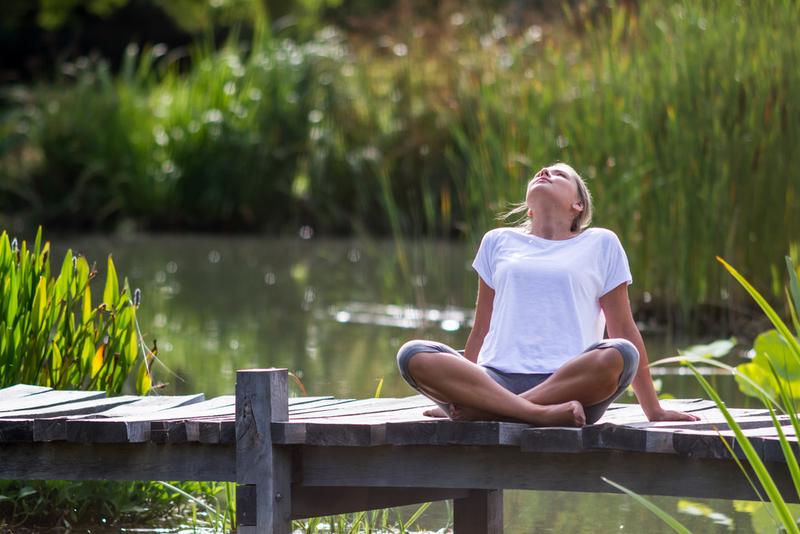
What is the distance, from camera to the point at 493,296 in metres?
3.79

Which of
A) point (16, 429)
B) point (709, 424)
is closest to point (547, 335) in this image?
point (709, 424)

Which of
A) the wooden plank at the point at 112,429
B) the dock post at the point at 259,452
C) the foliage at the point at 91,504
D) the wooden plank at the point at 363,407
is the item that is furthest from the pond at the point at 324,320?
the dock post at the point at 259,452

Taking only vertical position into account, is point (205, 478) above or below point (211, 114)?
below

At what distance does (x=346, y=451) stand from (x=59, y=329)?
1.28 meters

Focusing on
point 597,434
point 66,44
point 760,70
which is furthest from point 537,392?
point 66,44

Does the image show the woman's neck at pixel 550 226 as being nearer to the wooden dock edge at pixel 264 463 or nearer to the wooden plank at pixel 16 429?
the wooden dock edge at pixel 264 463

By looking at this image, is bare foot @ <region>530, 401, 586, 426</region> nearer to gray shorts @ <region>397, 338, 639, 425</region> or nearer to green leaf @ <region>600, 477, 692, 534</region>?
gray shorts @ <region>397, 338, 639, 425</region>

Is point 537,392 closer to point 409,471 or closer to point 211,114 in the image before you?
point 409,471

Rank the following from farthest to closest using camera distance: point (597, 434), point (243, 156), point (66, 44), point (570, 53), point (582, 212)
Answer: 1. point (66, 44)
2. point (243, 156)
3. point (570, 53)
4. point (582, 212)
5. point (597, 434)

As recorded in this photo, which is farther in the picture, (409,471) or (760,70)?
(760,70)

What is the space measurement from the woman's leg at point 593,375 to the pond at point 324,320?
3.60 ft

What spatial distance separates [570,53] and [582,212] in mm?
6421

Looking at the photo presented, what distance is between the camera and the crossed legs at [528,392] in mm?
3295

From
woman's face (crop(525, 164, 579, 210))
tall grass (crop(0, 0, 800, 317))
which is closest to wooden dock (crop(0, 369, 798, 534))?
woman's face (crop(525, 164, 579, 210))
